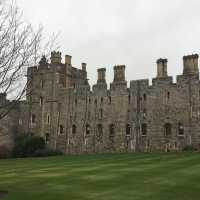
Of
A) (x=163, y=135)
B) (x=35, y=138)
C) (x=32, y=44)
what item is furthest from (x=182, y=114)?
(x=32, y=44)

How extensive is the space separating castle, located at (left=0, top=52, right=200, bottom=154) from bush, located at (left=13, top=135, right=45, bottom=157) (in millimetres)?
3129

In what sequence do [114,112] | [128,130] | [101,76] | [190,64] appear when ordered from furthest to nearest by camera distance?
1. [101,76]
2. [114,112]
3. [128,130]
4. [190,64]

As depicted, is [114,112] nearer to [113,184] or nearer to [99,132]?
[99,132]

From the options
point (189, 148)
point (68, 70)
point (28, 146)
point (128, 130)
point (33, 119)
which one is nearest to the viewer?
point (189, 148)

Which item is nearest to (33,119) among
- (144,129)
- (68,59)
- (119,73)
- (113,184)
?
(68,59)

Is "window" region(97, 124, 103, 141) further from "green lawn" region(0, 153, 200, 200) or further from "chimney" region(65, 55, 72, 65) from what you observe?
"green lawn" region(0, 153, 200, 200)

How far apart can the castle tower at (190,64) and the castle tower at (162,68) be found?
2307mm

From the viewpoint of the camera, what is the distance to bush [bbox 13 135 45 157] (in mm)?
46594

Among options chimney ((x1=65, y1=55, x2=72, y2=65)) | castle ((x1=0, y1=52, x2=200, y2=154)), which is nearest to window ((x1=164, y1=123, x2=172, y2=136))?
castle ((x1=0, y1=52, x2=200, y2=154))

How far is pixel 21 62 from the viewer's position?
1819cm

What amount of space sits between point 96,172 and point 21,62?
7.34 meters

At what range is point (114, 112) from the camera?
46.3 metres

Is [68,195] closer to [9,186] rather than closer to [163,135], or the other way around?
[9,186]

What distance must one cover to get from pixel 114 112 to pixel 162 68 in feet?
24.9
